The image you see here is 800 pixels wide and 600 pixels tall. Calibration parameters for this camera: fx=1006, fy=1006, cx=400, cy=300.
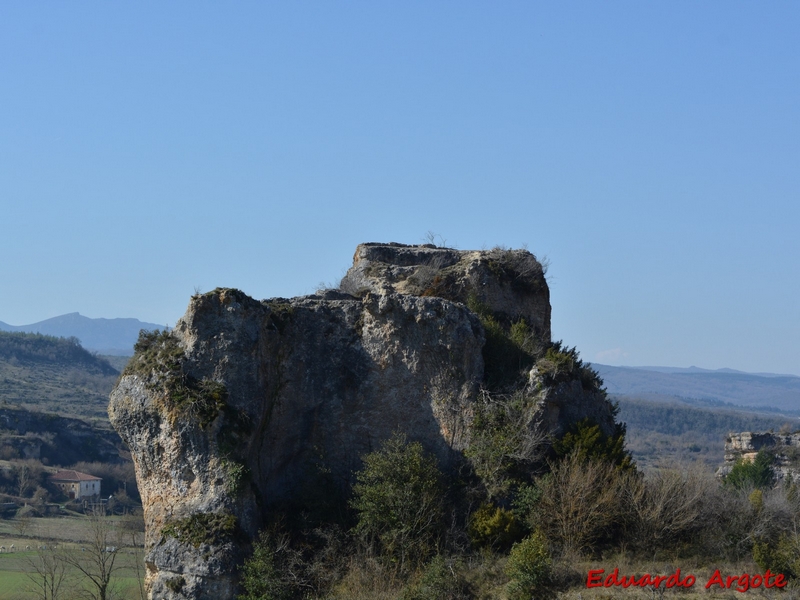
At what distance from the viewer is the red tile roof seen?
89750 mm

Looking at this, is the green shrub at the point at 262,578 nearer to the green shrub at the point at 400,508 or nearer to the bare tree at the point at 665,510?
the green shrub at the point at 400,508

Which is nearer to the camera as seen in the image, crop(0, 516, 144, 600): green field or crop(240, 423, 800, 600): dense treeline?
crop(240, 423, 800, 600): dense treeline

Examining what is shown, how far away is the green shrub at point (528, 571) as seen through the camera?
24.0m

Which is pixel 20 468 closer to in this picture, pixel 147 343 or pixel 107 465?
pixel 107 465

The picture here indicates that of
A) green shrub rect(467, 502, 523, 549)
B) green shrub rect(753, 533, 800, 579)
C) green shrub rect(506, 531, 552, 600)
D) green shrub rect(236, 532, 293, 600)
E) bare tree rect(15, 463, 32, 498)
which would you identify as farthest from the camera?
A: bare tree rect(15, 463, 32, 498)

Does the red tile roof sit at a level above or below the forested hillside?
below

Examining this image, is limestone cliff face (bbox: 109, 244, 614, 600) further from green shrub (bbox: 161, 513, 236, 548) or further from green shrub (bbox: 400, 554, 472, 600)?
green shrub (bbox: 400, 554, 472, 600)

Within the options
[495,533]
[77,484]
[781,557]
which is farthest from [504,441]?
[77,484]

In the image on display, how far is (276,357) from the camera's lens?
2803 centimetres

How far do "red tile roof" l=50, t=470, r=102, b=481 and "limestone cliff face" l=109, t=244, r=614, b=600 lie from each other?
216 feet

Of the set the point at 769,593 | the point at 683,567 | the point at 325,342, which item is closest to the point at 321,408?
the point at 325,342

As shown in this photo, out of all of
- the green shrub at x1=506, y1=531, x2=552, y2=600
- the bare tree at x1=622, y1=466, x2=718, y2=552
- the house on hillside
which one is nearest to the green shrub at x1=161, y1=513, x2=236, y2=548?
the green shrub at x1=506, y1=531, x2=552, y2=600

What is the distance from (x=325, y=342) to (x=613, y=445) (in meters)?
8.58

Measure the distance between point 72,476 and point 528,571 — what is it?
7549 cm
